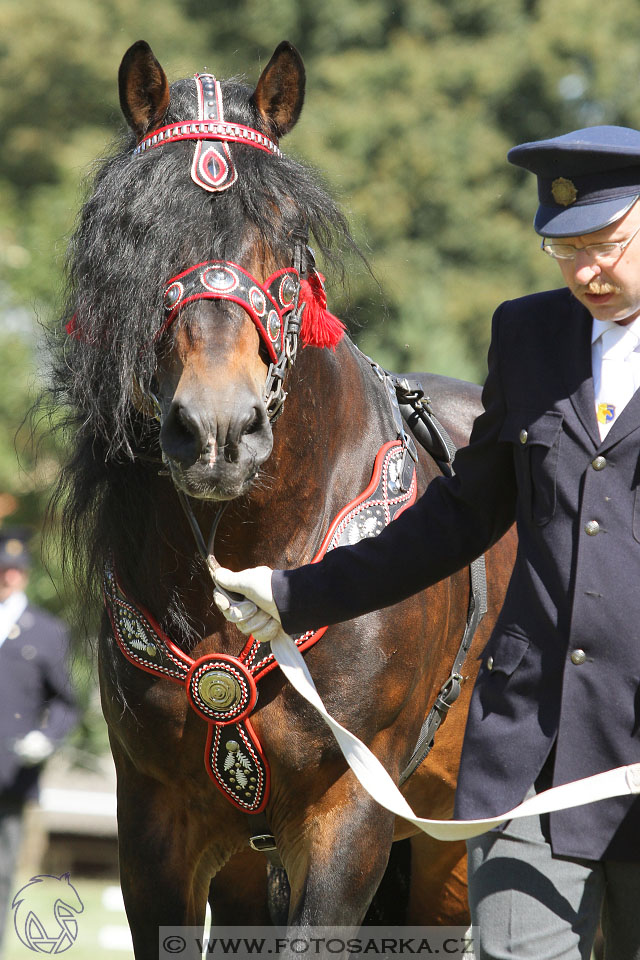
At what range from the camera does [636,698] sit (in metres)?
2.26

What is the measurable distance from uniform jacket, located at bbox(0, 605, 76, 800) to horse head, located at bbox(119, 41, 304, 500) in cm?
429

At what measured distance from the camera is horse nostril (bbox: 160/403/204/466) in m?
2.57

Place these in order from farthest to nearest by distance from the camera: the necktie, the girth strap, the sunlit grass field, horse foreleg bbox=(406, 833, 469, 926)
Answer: the sunlit grass field, horse foreleg bbox=(406, 833, 469, 926), the girth strap, the necktie

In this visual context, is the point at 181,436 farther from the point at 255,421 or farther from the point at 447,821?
the point at 447,821

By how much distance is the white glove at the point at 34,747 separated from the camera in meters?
6.66

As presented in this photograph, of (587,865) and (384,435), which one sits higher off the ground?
(384,435)

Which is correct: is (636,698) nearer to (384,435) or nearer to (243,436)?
(243,436)

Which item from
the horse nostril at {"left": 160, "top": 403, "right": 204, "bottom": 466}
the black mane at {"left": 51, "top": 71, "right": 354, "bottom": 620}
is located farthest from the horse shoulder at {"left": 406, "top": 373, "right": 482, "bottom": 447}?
the horse nostril at {"left": 160, "top": 403, "right": 204, "bottom": 466}

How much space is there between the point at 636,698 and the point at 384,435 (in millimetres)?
1276

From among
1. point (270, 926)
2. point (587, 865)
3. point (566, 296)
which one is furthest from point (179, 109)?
point (270, 926)

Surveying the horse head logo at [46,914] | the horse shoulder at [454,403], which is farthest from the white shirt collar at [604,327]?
the horse head logo at [46,914]

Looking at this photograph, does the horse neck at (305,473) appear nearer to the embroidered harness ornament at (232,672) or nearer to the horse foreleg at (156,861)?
the embroidered harness ornament at (232,672)

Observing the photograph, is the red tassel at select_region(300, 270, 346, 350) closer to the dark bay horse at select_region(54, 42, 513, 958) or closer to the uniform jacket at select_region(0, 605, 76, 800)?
the dark bay horse at select_region(54, 42, 513, 958)

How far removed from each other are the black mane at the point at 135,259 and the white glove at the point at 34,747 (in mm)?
3678
